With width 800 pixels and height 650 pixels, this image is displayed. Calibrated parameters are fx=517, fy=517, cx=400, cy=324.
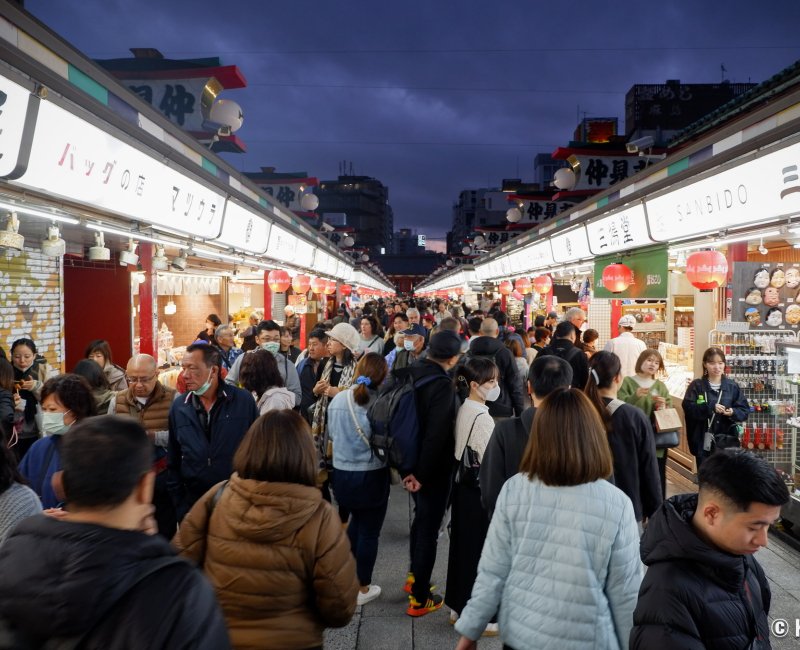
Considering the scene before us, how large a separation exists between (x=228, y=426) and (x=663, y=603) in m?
3.21

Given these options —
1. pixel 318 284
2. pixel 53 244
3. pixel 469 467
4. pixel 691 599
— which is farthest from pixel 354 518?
pixel 318 284

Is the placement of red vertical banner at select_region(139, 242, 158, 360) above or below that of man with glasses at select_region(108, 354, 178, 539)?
above

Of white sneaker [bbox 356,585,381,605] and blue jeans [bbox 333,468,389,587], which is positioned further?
white sneaker [bbox 356,585,381,605]

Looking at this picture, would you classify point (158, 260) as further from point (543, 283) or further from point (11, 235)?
point (543, 283)

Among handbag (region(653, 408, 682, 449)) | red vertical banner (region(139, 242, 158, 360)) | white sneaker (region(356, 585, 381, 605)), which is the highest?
Result: red vertical banner (region(139, 242, 158, 360))

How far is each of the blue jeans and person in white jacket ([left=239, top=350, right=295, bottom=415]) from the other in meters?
1.07

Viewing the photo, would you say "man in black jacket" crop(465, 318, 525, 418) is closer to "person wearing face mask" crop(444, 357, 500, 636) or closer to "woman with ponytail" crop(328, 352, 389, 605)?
"person wearing face mask" crop(444, 357, 500, 636)

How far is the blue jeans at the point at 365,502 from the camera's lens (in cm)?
440

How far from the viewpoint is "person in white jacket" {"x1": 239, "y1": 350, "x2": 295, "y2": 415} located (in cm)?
512

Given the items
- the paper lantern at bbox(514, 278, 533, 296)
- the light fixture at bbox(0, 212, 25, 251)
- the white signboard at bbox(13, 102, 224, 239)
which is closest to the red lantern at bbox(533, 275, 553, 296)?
the paper lantern at bbox(514, 278, 533, 296)

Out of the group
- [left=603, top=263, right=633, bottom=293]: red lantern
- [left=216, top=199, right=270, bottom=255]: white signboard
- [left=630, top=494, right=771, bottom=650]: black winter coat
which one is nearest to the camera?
[left=630, top=494, right=771, bottom=650]: black winter coat

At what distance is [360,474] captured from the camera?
440cm

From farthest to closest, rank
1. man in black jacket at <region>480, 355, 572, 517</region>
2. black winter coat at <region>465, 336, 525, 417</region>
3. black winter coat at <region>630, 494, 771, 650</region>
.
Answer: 1. black winter coat at <region>465, 336, 525, 417</region>
2. man in black jacket at <region>480, 355, 572, 517</region>
3. black winter coat at <region>630, 494, 771, 650</region>

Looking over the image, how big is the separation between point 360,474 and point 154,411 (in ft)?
6.20
